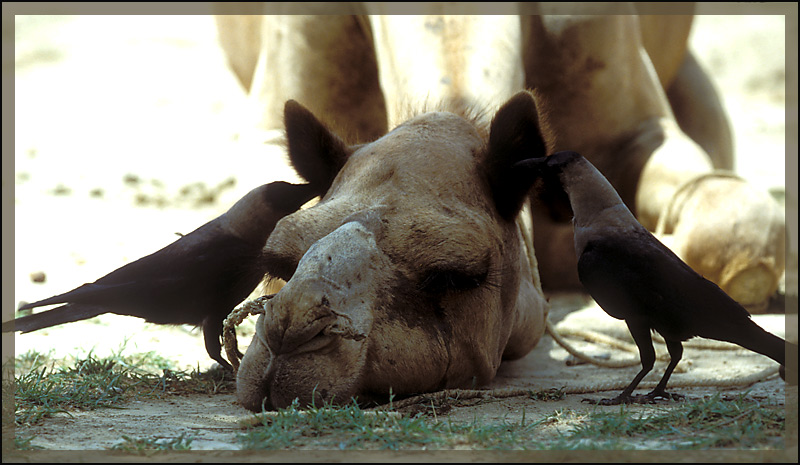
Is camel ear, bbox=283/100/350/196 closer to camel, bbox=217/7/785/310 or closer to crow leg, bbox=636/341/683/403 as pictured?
camel, bbox=217/7/785/310

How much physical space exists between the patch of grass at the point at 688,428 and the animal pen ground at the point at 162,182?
3 cm

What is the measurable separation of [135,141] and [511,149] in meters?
8.13

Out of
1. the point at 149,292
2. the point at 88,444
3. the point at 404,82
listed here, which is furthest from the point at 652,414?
the point at 404,82

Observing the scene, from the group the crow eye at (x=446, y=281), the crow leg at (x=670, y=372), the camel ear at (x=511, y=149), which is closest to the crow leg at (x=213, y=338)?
the crow eye at (x=446, y=281)

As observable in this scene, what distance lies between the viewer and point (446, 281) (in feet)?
8.46

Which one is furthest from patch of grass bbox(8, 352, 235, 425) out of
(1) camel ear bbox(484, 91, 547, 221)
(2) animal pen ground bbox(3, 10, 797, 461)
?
(1) camel ear bbox(484, 91, 547, 221)

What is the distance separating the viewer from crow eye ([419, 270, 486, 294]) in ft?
8.36

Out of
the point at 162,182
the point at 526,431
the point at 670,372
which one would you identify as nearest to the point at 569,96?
the point at 670,372

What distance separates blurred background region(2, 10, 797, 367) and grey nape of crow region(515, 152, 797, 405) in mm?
1598

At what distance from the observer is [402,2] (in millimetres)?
4633

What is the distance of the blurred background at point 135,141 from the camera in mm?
5199

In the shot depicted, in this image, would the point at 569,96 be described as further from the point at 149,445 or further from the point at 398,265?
the point at 149,445

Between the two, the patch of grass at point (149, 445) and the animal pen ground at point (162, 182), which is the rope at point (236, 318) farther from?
the patch of grass at point (149, 445)

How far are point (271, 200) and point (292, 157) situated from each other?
0.71 ft
